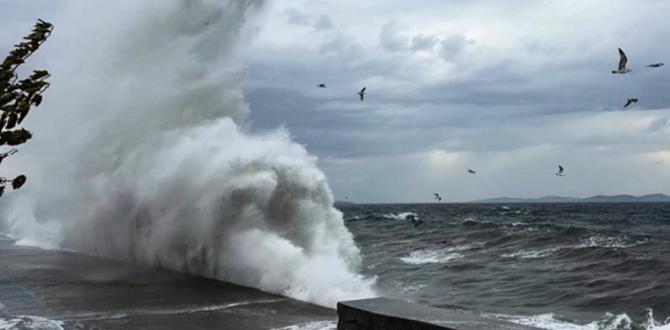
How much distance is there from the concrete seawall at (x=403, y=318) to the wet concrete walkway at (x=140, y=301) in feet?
7.37

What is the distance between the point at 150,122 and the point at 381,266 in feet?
26.6

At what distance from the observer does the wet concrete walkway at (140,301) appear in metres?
9.47

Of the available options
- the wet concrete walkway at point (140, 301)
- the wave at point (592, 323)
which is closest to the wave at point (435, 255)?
the wet concrete walkway at point (140, 301)

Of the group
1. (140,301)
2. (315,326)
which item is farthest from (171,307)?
(315,326)

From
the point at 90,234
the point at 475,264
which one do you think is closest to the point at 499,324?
the point at 475,264

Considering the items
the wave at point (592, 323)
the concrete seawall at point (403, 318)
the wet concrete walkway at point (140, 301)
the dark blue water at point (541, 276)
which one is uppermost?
the concrete seawall at point (403, 318)

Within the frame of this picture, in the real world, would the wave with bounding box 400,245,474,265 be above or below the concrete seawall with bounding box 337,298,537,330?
below

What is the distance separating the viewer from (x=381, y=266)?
20.0 meters

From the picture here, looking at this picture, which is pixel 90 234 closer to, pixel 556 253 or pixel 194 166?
pixel 194 166

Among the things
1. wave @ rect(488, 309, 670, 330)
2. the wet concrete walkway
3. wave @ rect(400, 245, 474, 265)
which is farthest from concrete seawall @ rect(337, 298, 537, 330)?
wave @ rect(400, 245, 474, 265)

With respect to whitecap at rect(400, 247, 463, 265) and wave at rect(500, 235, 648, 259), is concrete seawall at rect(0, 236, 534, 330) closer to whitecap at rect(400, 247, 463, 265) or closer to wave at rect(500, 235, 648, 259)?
whitecap at rect(400, 247, 463, 265)

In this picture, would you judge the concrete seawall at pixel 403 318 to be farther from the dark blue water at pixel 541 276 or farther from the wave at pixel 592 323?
the wave at pixel 592 323

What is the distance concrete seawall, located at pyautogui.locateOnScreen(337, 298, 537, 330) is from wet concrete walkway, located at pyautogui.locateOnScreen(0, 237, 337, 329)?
2245 millimetres

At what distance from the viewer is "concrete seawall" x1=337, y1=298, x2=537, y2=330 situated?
20.1ft
